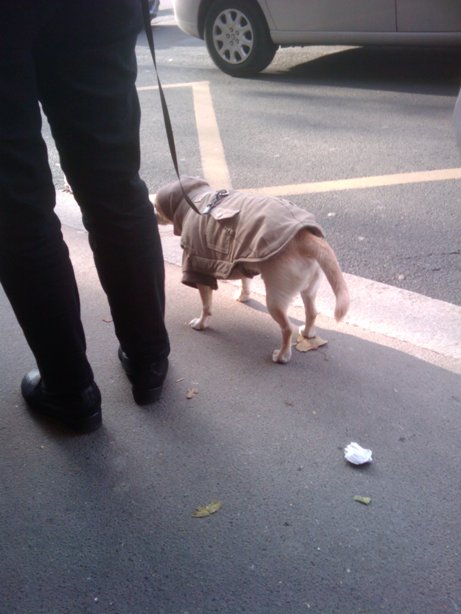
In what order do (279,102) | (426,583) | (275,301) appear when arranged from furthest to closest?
(279,102) < (275,301) < (426,583)

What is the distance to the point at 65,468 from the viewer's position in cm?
213

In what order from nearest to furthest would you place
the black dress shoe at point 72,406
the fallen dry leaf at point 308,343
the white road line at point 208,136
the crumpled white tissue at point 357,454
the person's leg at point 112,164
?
the person's leg at point 112,164 → the crumpled white tissue at point 357,454 → the black dress shoe at point 72,406 → the fallen dry leaf at point 308,343 → the white road line at point 208,136

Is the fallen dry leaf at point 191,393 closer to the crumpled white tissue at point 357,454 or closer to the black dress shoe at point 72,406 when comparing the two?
the black dress shoe at point 72,406

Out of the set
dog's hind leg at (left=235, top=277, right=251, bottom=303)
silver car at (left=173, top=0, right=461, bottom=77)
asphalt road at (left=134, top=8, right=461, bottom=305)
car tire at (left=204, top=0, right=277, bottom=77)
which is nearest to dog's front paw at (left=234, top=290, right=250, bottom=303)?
dog's hind leg at (left=235, top=277, right=251, bottom=303)

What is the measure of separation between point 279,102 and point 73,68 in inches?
187

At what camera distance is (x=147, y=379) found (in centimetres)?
237

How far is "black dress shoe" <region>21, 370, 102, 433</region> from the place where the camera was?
87.3 inches

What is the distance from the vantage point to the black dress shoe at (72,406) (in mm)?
2217

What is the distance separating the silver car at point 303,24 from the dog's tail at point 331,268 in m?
4.63

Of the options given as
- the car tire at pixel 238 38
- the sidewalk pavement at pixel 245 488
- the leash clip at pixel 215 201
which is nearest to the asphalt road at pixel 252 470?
the sidewalk pavement at pixel 245 488

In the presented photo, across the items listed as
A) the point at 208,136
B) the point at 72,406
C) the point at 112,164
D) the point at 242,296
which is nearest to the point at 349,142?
the point at 208,136

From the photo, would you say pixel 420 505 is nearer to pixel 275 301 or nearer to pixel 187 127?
pixel 275 301

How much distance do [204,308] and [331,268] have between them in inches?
26.7

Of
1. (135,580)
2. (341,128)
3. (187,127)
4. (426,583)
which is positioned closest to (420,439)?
(426,583)
